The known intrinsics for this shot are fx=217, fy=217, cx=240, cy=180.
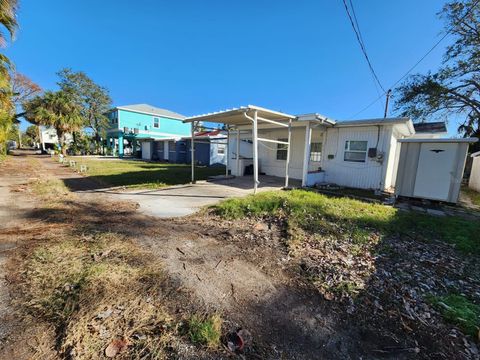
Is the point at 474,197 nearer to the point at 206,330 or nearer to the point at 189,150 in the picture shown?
the point at 206,330

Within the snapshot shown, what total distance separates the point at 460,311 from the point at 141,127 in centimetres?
3307

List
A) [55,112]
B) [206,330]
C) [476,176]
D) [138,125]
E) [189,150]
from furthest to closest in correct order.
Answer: [138,125]
[55,112]
[189,150]
[476,176]
[206,330]

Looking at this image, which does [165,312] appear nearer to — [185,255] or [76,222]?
[185,255]

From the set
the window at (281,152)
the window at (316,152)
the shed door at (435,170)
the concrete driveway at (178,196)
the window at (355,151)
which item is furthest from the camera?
the window at (281,152)

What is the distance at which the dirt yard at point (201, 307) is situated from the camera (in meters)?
1.75

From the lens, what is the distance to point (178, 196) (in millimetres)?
6934

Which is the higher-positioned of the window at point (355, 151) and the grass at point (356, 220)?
the window at point (355, 151)

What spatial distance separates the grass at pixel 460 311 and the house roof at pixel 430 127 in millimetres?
14793

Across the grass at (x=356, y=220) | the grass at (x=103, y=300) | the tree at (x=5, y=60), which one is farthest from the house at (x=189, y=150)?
the grass at (x=103, y=300)

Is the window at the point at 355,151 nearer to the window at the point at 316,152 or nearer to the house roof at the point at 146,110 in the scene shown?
the window at the point at 316,152

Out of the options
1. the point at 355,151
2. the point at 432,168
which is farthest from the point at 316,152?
the point at 432,168

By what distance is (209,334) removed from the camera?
185 cm

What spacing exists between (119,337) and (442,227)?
21.5ft

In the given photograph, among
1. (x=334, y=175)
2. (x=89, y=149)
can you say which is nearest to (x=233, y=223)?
(x=334, y=175)
